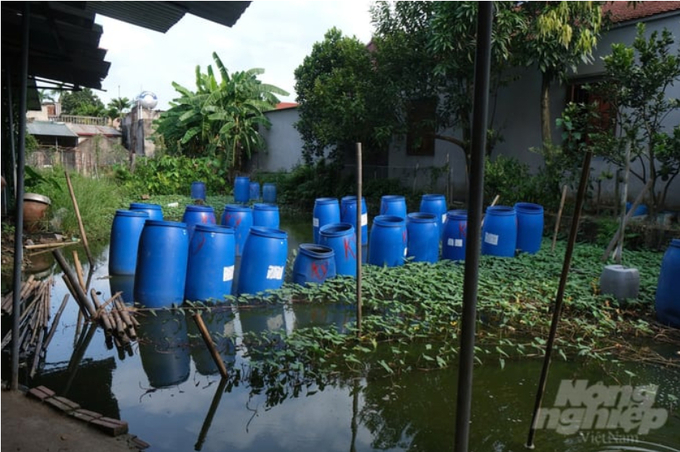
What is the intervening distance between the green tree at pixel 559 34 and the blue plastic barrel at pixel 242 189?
9334mm

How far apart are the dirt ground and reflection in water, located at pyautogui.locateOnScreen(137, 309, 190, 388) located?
0.86m

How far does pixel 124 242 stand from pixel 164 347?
2625mm

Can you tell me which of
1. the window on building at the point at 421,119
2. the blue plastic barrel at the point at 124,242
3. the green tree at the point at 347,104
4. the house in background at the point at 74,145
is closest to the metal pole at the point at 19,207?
the blue plastic barrel at the point at 124,242

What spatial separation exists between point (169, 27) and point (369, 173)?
37.7 ft

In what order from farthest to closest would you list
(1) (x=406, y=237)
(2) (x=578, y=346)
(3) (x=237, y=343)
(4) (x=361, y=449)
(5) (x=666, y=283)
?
(1) (x=406, y=237) → (5) (x=666, y=283) → (3) (x=237, y=343) → (2) (x=578, y=346) → (4) (x=361, y=449)

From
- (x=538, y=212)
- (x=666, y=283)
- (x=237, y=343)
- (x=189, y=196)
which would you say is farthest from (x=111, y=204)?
(x=666, y=283)

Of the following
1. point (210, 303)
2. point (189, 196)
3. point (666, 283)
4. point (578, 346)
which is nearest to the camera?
point (578, 346)

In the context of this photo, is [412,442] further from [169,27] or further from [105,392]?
[169,27]

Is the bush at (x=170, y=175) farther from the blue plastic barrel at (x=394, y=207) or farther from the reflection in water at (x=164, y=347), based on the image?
the reflection in water at (x=164, y=347)

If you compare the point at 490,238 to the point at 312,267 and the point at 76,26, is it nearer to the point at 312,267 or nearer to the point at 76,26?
the point at 312,267

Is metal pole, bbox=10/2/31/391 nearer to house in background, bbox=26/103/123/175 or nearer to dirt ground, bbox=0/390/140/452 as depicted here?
dirt ground, bbox=0/390/140/452

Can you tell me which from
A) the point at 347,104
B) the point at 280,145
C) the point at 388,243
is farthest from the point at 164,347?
the point at 280,145

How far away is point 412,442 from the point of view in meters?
3.00

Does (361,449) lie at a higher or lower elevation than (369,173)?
lower
